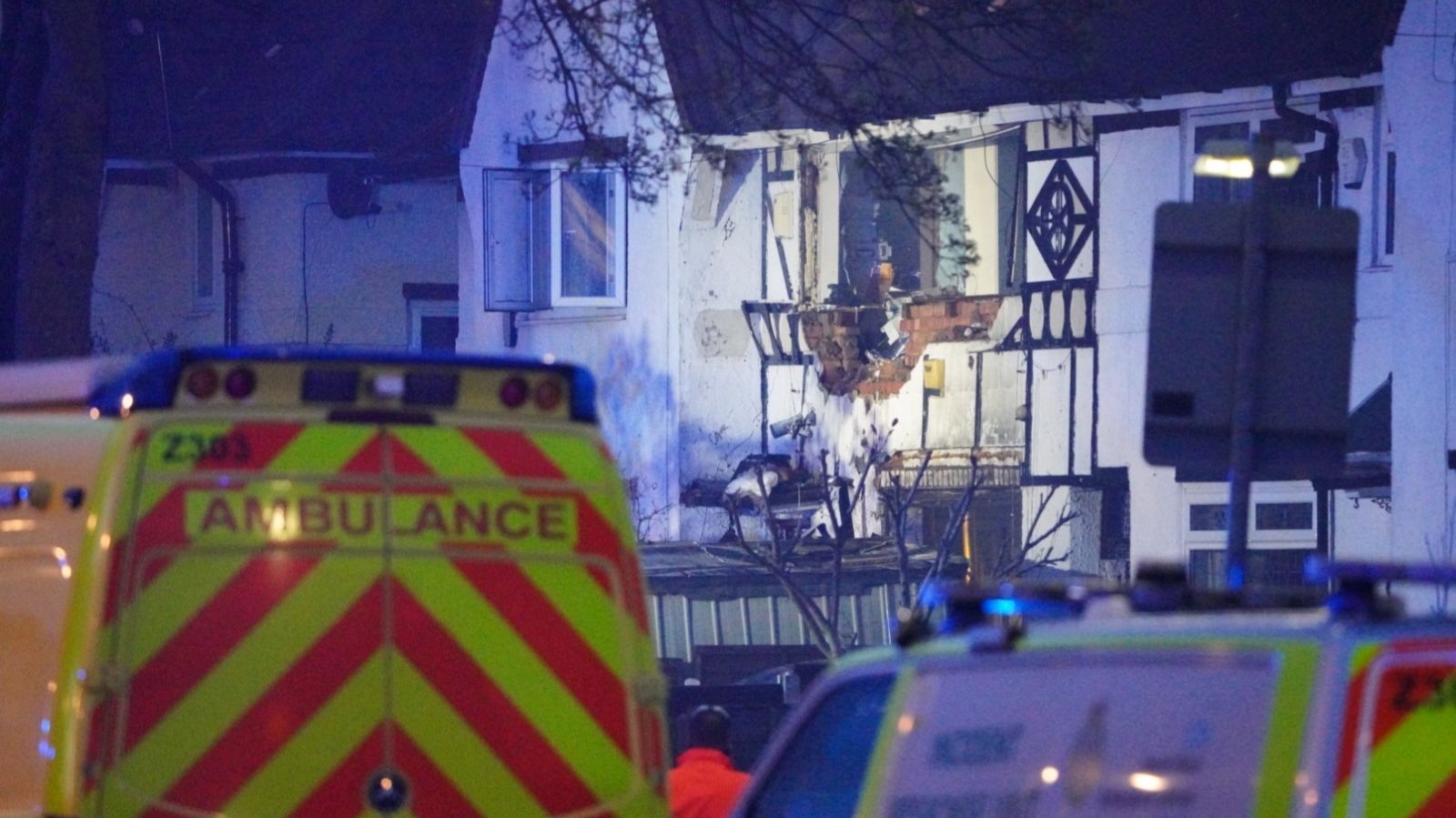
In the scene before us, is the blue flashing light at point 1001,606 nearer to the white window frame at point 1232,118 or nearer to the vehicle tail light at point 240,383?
the vehicle tail light at point 240,383

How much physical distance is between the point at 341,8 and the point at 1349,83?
558 inches

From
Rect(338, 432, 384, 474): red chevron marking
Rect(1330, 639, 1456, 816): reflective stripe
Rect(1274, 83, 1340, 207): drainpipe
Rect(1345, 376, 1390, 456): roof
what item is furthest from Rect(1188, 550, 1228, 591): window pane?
Rect(1330, 639, 1456, 816): reflective stripe

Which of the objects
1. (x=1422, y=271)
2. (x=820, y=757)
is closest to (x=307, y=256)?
(x=1422, y=271)

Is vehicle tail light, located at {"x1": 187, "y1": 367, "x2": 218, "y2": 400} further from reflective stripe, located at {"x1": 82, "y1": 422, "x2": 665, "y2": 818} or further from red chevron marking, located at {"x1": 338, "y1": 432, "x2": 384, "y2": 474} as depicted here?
red chevron marking, located at {"x1": 338, "y1": 432, "x2": 384, "y2": 474}

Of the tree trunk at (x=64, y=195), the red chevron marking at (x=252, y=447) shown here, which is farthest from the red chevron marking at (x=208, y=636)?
the tree trunk at (x=64, y=195)

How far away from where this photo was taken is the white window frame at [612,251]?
83.1 ft

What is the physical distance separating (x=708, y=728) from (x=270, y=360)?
8.86 feet

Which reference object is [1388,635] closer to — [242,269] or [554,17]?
[554,17]

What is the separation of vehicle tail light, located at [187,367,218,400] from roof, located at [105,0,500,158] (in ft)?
71.9

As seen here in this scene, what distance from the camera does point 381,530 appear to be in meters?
5.48

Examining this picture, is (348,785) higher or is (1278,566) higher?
(348,785)

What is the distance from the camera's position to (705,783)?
25.9 ft

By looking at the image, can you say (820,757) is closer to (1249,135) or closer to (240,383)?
(240,383)

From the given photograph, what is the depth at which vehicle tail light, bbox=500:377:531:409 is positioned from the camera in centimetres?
590
